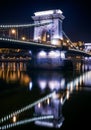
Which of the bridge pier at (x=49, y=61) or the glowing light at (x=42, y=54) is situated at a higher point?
the glowing light at (x=42, y=54)

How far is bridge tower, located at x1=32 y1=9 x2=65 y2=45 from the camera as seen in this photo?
44.8m

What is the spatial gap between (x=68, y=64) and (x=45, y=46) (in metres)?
3.74

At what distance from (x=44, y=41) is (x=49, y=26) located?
5209mm

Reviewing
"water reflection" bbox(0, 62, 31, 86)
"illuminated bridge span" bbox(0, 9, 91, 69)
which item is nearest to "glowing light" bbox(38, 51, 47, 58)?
"illuminated bridge span" bbox(0, 9, 91, 69)

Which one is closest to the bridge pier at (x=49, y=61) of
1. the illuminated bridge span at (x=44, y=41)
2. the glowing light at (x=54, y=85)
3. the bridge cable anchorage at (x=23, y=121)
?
the illuminated bridge span at (x=44, y=41)

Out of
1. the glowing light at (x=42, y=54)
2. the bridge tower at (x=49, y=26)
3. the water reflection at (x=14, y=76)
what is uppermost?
the bridge tower at (x=49, y=26)

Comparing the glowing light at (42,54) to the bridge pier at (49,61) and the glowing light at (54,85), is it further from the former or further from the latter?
the glowing light at (54,85)

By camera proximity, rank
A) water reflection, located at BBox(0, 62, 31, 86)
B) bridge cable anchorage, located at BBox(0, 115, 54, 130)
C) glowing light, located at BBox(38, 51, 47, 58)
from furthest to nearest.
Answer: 1. glowing light, located at BBox(38, 51, 47, 58)
2. water reflection, located at BBox(0, 62, 31, 86)
3. bridge cable anchorage, located at BBox(0, 115, 54, 130)

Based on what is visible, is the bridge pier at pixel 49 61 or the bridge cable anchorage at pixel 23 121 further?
the bridge pier at pixel 49 61

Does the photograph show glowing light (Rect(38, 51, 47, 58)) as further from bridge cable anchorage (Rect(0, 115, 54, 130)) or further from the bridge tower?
bridge cable anchorage (Rect(0, 115, 54, 130))

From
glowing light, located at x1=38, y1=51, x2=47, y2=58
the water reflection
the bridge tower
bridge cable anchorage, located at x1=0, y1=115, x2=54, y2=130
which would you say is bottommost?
the water reflection

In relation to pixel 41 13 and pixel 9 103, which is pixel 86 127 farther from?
pixel 41 13

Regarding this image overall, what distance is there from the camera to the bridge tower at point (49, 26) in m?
44.8

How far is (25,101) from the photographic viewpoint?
35.5ft
